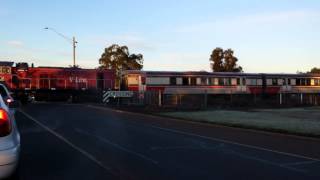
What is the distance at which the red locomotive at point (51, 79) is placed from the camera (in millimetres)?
52844

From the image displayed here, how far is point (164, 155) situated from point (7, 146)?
6890mm

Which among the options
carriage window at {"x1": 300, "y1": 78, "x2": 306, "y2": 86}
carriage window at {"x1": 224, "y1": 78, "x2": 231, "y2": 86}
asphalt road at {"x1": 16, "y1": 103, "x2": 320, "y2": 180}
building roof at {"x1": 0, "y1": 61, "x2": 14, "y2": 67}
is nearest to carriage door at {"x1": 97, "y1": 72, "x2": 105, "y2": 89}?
building roof at {"x1": 0, "y1": 61, "x2": 14, "y2": 67}

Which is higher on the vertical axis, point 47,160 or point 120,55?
point 120,55

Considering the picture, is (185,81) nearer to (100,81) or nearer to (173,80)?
(173,80)

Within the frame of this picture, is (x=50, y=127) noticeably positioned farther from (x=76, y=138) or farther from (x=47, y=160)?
(x=47, y=160)

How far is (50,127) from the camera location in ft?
75.8

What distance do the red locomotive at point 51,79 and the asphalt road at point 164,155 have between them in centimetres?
3263

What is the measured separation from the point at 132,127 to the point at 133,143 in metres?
6.67

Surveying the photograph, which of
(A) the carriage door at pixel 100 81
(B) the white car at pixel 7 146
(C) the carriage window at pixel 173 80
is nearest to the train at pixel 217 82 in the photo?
(C) the carriage window at pixel 173 80

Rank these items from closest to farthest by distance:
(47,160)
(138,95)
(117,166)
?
(117,166) → (47,160) → (138,95)

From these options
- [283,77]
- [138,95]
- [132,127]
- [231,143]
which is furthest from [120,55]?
[231,143]

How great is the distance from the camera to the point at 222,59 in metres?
111

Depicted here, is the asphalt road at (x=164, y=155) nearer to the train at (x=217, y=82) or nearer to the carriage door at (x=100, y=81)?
the train at (x=217, y=82)

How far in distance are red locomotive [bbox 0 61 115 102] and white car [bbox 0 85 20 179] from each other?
143 ft
